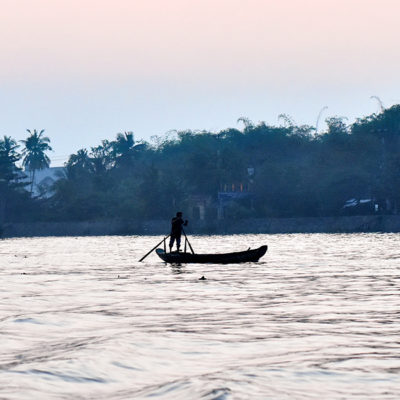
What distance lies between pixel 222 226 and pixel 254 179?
357 inches

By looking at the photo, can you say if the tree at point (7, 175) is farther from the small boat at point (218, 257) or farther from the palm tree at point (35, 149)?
the small boat at point (218, 257)

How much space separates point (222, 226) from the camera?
11219cm

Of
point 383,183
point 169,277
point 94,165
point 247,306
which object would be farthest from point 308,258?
point 94,165

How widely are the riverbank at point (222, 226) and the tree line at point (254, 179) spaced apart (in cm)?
145

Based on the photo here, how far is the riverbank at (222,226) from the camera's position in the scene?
102 meters

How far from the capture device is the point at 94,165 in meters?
135

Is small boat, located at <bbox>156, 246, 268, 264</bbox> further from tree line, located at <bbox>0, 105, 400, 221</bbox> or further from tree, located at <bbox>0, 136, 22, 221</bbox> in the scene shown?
tree, located at <bbox>0, 136, 22, 221</bbox>

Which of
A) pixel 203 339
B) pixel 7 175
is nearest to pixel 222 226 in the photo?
pixel 7 175

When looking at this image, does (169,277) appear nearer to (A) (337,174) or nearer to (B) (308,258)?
(B) (308,258)

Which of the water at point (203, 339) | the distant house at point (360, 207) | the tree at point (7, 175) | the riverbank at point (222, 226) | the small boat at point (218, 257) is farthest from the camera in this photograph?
the tree at point (7, 175)

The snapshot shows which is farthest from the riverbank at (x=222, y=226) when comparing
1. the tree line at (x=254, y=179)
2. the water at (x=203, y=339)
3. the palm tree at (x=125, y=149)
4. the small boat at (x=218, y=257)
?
the water at (x=203, y=339)

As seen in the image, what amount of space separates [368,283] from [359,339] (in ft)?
41.5

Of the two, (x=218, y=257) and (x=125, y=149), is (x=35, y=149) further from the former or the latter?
(x=218, y=257)

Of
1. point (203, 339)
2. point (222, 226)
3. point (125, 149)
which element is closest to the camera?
point (203, 339)
